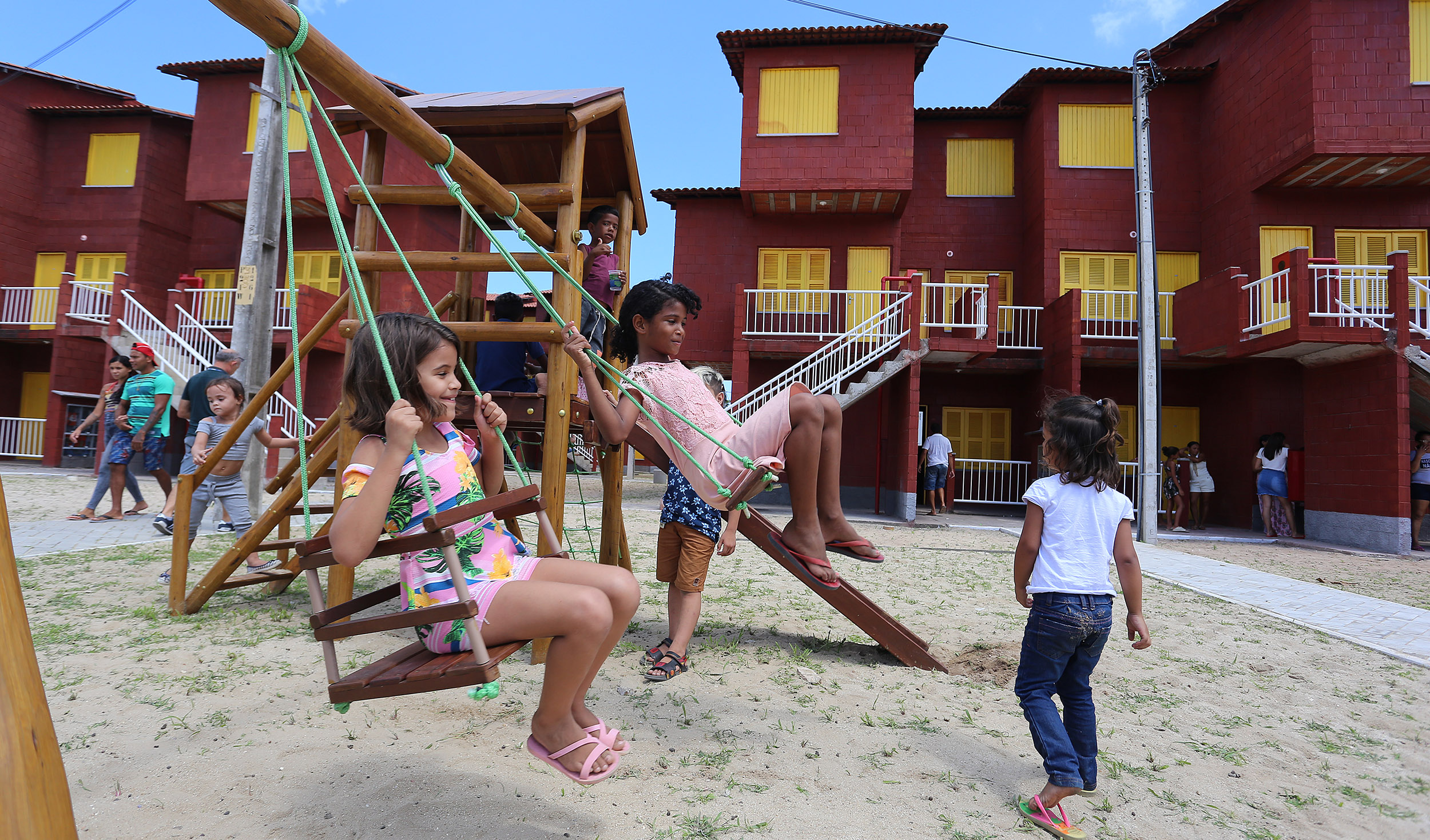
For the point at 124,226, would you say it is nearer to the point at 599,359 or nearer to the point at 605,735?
the point at 599,359

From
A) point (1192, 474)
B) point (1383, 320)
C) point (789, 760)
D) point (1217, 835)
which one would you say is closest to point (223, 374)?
point (789, 760)

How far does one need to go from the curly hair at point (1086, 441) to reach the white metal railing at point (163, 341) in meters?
16.5

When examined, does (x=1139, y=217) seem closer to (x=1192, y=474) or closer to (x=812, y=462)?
(x=1192, y=474)

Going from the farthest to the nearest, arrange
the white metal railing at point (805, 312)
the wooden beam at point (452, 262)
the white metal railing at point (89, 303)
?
the white metal railing at point (89, 303)
the white metal railing at point (805, 312)
the wooden beam at point (452, 262)

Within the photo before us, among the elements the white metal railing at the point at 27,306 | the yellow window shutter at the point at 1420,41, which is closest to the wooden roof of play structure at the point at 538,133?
the yellow window shutter at the point at 1420,41

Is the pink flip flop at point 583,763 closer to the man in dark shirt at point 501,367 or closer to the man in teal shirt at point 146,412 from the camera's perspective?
the man in dark shirt at point 501,367

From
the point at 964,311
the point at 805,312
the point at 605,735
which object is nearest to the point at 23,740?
the point at 605,735

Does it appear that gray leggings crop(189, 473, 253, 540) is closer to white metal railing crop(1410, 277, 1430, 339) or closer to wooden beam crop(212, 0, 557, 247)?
wooden beam crop(212, 0, 557, 247)

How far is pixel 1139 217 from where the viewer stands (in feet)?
35.6

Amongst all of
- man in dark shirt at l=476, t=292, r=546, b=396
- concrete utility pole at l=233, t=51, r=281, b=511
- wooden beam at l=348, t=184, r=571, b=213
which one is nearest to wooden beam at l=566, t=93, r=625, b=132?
wooden beam at l=348, t=184, r=571, b=213

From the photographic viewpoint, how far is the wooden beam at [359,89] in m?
2.09

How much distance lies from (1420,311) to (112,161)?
2954 centimetres

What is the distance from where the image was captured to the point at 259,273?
22.9 feet

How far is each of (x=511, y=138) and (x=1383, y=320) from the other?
1450cm
